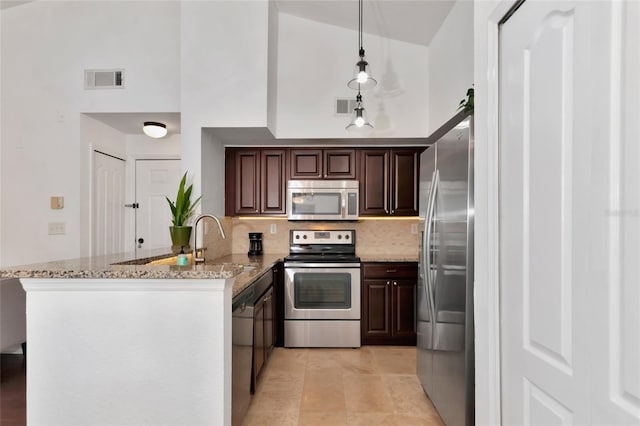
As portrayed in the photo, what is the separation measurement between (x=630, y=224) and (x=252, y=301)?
207 cm

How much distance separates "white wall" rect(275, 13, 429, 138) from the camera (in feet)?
11.9

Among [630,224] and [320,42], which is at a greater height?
[320,42]

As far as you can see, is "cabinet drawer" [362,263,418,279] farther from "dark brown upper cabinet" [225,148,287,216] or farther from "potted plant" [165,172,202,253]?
"potted plant" [165,172,202,253]

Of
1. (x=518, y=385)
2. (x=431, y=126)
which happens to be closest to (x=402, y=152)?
(x=431, y=126)

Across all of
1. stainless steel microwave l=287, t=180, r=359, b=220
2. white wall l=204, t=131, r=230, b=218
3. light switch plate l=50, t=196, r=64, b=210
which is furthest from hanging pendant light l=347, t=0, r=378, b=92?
light switch plate l=50, t=196, r=64, b=210

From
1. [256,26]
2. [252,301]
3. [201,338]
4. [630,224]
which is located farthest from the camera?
[256,26]

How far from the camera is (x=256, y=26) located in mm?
3129

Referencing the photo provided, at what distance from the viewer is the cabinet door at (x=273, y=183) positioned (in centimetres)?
395

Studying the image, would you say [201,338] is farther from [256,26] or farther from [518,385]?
[256,26]

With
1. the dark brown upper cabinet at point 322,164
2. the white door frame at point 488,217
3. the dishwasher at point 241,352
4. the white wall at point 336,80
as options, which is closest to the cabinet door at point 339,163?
the dark brown upper cabinet at point 322,164

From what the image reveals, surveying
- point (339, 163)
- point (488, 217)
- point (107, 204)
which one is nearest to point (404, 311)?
point (339, 163)

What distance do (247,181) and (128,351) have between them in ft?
8.81

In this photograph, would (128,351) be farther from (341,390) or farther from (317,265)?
(317,265)

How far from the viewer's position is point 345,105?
3.66 m
